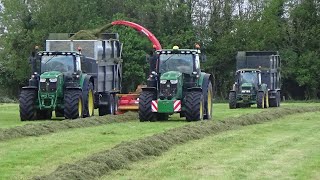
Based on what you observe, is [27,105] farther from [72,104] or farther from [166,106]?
[166,106]

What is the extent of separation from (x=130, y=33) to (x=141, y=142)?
4555cm

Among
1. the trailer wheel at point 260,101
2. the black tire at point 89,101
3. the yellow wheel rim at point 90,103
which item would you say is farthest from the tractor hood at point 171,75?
the trailer wheel at point 260,101

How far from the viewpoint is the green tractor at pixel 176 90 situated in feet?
83.8

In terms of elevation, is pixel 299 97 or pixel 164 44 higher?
pixel 164 44

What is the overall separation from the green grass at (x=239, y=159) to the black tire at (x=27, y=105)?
25.6 ft

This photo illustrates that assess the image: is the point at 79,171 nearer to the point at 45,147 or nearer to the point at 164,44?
the point at 45,147

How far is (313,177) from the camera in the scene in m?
12.8

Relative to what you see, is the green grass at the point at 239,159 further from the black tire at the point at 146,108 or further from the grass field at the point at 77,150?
the black tire at the point at 146,108

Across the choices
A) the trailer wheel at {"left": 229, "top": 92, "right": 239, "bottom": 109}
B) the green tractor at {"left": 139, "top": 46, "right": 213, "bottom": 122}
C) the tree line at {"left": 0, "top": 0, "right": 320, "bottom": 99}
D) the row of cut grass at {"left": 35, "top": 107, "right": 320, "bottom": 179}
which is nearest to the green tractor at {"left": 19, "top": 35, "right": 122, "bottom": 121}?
the green tractor at {"left": 139, "top": 46, "right": 213, "bottom": 122}

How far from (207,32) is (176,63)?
38180mm

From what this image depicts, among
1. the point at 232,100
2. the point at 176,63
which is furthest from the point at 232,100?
the point at 176,63

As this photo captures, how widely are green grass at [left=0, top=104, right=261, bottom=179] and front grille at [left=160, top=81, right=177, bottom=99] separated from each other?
3463 millimetres

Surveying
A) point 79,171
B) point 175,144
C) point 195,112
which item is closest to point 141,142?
point 175,144

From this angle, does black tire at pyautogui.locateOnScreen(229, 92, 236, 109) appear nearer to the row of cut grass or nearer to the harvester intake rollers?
the harvester intake rollers
